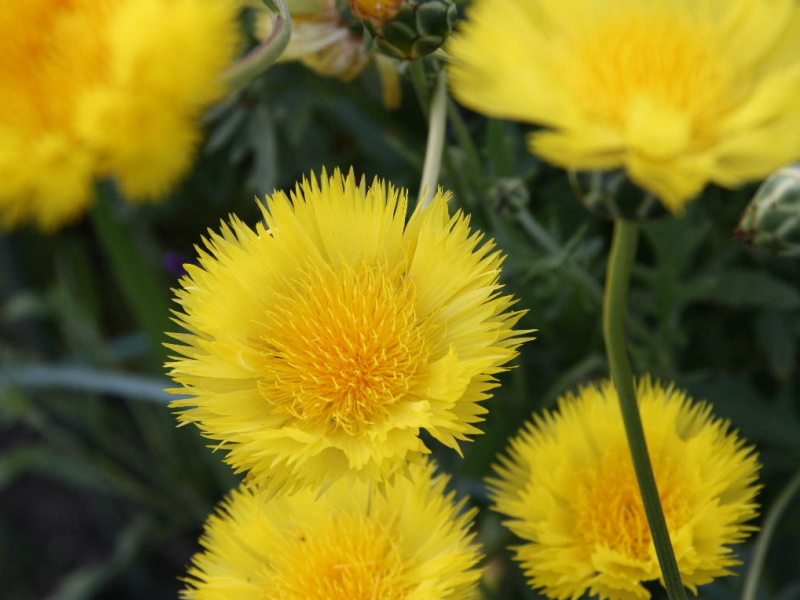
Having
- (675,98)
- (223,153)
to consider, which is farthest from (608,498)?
(223,153)

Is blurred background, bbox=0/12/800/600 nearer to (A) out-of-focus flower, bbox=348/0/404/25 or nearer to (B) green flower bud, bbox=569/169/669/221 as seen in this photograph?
(A) out-of-focus flower, bbox=348/0/404/25

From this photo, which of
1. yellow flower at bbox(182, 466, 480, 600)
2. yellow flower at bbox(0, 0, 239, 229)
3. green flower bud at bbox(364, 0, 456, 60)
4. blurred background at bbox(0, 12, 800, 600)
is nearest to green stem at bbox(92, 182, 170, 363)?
blurred background at bbox(0, 12, 800, 600)

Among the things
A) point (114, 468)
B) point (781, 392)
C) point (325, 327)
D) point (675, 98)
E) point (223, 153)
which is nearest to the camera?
point (675, 98)

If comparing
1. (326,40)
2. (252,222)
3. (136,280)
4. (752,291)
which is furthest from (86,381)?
(752,291)

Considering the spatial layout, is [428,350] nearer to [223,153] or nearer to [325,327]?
[325,327]

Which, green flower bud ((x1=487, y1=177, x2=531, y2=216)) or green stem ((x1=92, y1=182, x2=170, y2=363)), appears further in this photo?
green stem ((x1=92, y1=182, x2=170, y2=363))

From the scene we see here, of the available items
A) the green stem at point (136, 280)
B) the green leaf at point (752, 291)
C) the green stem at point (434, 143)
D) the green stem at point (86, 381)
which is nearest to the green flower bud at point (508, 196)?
the green stem at point (434, 143)
